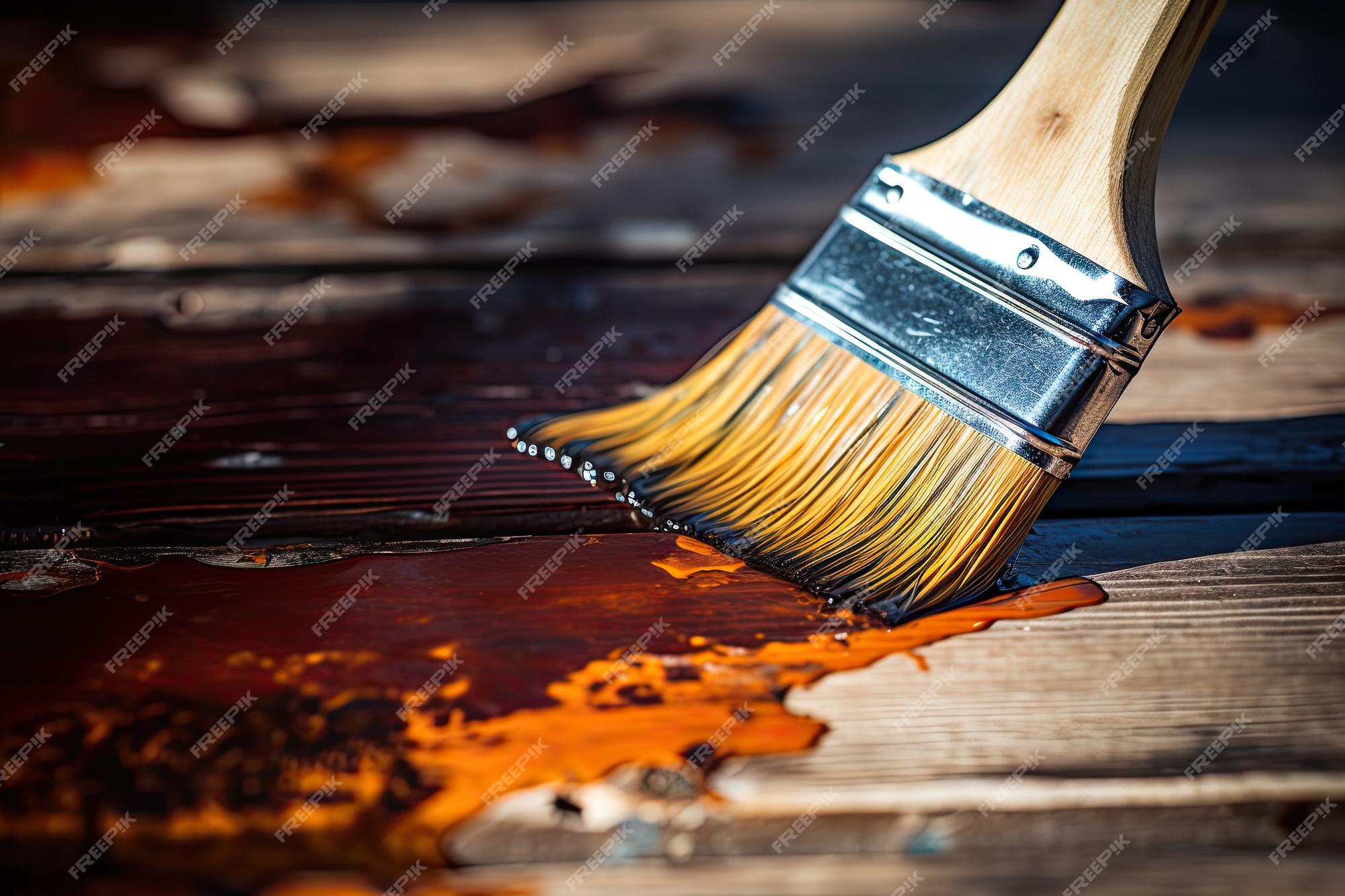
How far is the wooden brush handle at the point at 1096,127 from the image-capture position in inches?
38.3

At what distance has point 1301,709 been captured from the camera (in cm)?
87

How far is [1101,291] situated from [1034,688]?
14.0 inches

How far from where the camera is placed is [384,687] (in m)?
0.88

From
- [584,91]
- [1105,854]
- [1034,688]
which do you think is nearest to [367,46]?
[584,91]

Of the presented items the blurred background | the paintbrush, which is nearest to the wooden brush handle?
the paintbrush

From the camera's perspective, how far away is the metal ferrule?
0.97m

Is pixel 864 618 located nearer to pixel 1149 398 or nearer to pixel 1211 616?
pixel 1211 616

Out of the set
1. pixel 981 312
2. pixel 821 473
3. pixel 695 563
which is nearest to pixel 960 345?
pixel 981 312

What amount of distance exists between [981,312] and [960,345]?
36mm

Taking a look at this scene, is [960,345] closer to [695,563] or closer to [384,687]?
[695,563]

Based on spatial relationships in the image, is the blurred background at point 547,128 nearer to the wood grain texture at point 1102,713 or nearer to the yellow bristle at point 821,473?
the yellow bristle at point 821,473

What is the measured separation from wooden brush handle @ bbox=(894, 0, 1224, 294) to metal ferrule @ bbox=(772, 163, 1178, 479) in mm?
25

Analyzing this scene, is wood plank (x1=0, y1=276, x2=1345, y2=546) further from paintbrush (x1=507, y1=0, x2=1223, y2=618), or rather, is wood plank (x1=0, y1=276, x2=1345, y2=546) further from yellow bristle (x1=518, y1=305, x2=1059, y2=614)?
paintbrush (x1=507, y1=0, x2=1223, y2=618)

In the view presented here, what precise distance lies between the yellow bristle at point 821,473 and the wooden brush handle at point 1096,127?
0.21m
